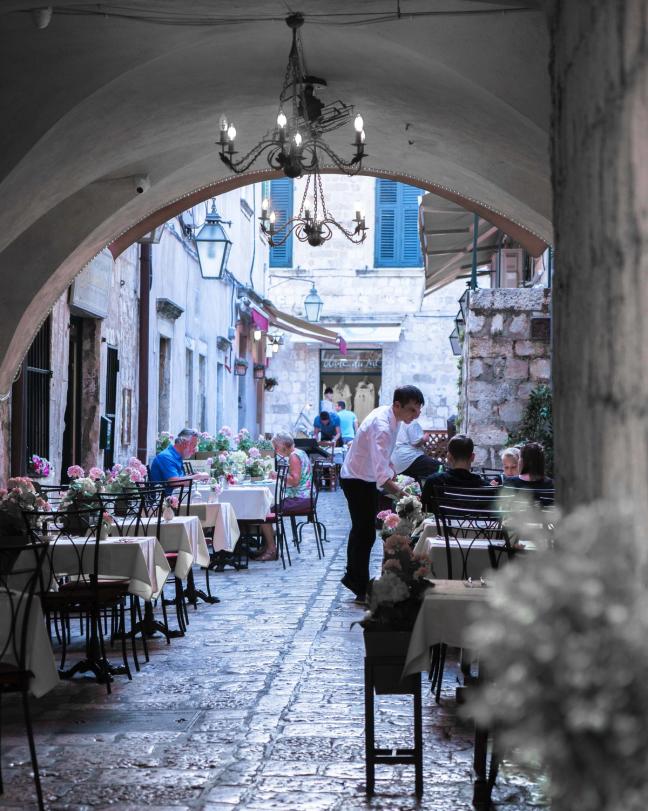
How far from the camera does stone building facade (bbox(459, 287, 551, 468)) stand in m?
12.3

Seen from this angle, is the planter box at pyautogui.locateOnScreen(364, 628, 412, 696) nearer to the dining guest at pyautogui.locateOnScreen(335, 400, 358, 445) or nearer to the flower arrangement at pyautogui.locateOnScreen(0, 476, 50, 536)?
the flower arrangement at pyautogui.locateOnScreen(0, 476, 50, 536)

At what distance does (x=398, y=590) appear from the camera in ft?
13.6

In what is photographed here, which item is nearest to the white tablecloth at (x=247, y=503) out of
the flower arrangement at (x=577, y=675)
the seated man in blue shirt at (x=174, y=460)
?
the seated man in blue shirt at (x=174, y=460)

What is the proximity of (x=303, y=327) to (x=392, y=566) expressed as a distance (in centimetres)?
2065

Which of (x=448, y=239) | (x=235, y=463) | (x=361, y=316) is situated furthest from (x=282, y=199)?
(x=235, y=463)

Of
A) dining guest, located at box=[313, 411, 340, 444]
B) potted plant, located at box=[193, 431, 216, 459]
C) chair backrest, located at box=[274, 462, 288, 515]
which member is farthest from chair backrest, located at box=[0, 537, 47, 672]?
dining guest, located at box=[313, 411, 340, 444]

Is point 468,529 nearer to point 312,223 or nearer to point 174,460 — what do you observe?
point 312,223

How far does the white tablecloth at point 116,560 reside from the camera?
618 cm

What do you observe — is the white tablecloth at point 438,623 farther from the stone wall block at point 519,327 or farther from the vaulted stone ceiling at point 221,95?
the stone wall block at point 519,327

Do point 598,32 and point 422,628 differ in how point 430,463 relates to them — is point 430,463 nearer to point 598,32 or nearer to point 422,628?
point 422,628

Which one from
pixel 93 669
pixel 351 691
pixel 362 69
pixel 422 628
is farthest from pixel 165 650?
pixel 362 69

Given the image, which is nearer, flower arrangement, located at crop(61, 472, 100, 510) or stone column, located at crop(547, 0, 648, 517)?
stone column, located at crop(547, 0, 648, 517)

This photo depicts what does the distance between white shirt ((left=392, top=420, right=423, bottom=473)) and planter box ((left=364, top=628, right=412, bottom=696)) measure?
6454mm

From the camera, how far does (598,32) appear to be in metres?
2.53
